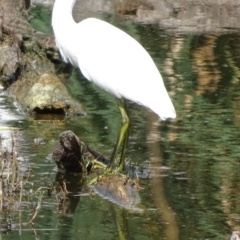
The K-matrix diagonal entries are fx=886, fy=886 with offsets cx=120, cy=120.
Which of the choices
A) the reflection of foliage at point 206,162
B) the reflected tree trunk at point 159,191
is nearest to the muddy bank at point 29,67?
the reflected tree trunk at point 159,191

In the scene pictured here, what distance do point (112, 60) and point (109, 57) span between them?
0.04 m

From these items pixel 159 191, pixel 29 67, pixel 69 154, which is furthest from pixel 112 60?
pixel 29 67

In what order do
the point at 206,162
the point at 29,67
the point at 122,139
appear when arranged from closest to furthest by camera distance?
the point at 122,139 → the point at 206,162 → the point at 29,67

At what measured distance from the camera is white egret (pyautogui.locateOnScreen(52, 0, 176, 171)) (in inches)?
263

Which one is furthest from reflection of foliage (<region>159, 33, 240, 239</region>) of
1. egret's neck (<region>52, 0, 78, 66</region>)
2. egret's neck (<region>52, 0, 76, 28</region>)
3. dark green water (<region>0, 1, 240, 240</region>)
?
egret's neck (<region>52, 0, 76, 28</region>)

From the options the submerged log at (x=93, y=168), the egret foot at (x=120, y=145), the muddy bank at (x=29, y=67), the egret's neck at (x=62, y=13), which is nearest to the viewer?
the submerged log at (x=93, y=168)

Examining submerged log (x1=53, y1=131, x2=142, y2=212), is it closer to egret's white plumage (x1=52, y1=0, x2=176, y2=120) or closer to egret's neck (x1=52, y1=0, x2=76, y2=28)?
egret's white plumage (x1=52, y1=0, x2=176, y2=120)

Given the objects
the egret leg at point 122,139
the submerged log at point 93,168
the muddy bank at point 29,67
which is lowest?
the muddy bank at point 29,67

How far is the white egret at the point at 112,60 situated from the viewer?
6668 millimetres

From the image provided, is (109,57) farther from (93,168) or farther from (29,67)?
(29,67)

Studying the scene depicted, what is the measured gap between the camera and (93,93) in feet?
31.8

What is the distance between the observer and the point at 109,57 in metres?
6.84

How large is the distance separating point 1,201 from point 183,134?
2.69 meters

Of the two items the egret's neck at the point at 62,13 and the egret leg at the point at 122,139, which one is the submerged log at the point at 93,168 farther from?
the egret's neck at the point at 62,13
